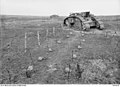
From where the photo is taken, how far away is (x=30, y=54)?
10688 mm

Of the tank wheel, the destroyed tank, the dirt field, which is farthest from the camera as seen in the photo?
the tank wheel

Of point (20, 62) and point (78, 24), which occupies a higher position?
point (78, 24)

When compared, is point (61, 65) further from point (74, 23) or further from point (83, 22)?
point (74, 23)

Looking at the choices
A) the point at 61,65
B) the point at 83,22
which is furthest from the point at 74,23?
the point at 61,65

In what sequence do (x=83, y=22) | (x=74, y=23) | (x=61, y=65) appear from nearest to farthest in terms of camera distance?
1. (x=61, y=65)
2. (x=83, y=22)
3. (x=74, y=23)

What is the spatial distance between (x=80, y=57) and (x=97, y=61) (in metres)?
1.39

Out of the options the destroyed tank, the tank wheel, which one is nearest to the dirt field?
the destroyed tank

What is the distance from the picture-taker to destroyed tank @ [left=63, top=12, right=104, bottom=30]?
21.5 m

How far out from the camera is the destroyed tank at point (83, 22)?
21498 mm

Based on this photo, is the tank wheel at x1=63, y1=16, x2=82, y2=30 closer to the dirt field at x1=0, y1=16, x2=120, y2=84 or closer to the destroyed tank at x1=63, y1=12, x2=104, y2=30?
the destroyed tank at x1=63, y1=12, x2=104, y2=30

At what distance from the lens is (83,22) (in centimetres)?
2131

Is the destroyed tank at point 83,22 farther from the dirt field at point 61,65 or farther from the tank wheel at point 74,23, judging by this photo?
the dirt field at point 61,65

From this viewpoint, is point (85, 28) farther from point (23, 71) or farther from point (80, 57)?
point (23, 71)

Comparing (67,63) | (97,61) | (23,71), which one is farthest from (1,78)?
(97,61)
